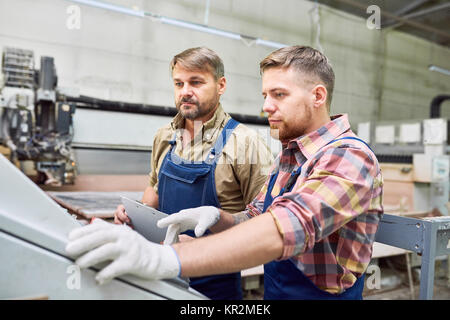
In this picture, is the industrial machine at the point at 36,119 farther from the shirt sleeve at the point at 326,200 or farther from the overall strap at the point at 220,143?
the shirt sleeve at the point at 326,200

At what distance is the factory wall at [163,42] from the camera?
3758mm

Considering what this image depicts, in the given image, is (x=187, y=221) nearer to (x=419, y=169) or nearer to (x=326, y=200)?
(x=326, y=200)

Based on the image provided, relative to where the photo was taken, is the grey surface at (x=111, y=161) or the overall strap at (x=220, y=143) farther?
the grey surface at (x=111, y=161)

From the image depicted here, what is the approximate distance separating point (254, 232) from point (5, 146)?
9.04ft

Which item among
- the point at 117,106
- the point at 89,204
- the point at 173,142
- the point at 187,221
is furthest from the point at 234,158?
the point at 117,106

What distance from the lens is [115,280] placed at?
2.28 feet

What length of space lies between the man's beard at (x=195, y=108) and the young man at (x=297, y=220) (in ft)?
1.65

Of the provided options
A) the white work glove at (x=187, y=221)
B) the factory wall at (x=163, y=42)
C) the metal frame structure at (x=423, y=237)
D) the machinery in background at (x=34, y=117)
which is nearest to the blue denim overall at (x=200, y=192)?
the white work glove at (x=187, y=221)

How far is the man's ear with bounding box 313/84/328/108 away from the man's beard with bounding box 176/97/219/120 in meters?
0.62

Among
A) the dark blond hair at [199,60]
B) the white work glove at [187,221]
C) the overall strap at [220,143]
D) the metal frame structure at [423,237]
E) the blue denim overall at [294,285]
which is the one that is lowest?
the blue denim overall at [294,285]

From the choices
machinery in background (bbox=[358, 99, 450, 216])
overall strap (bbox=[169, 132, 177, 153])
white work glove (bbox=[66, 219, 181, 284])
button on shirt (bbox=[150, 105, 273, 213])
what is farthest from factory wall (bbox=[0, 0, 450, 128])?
white work glove (bbox=[66, 219, 181, 284])

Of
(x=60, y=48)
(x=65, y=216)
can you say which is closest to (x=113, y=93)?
(x=60, y=48)

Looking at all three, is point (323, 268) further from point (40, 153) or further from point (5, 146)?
point (5, 146)

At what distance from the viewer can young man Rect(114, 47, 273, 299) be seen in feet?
4.96
